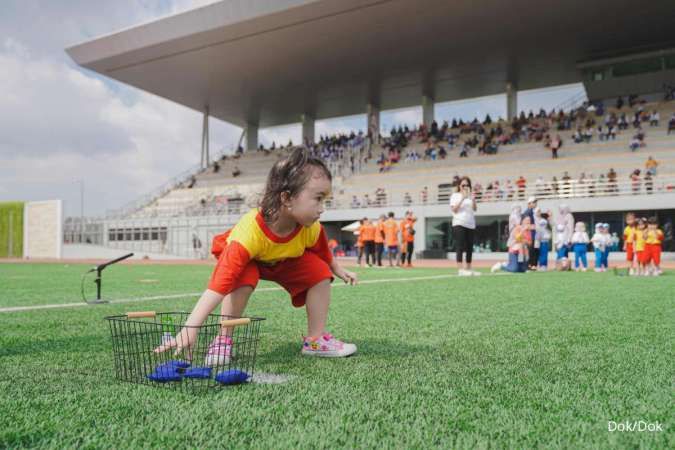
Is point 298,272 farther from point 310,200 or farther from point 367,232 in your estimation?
point 367,232

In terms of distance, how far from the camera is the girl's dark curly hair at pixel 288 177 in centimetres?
283

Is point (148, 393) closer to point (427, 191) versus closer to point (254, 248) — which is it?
point (254, 248)

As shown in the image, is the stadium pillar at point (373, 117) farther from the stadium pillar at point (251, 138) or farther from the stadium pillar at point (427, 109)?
the stadium pillar at point (251, 138)

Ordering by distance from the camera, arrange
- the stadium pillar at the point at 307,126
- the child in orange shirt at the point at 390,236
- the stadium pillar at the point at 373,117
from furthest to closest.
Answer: the stadium pillar at the point at 307,126
the stadium pillar at the point at 373,117
the child in orange shirt at the point at 390,236

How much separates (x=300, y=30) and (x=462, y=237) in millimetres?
22544

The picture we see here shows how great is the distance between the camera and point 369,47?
1289 inches

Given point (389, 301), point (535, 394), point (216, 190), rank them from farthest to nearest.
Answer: point (216, 190) → point (389, 301) → point (535, 394)

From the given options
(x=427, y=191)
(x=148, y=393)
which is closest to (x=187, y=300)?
(x=148, y=393)

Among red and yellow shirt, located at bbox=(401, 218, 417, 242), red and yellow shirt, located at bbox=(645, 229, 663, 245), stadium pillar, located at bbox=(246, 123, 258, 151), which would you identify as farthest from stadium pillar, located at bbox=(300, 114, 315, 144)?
red and yellow shirt, located at bbox=(645, 229, 663, 245)

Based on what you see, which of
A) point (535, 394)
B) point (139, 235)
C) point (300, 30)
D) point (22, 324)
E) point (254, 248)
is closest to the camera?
point (535, 394)

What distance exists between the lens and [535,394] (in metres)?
2.19

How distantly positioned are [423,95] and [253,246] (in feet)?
134

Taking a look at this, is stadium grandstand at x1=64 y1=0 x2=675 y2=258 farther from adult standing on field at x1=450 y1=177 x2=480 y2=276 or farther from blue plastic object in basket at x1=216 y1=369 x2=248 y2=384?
blue plastic object in basket at x1=216 y1=369 x2=248 y2=384

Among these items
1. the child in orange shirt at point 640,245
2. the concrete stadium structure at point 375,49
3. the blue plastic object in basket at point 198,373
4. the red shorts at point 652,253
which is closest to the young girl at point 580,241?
the child in orange shirt at point 640,245
